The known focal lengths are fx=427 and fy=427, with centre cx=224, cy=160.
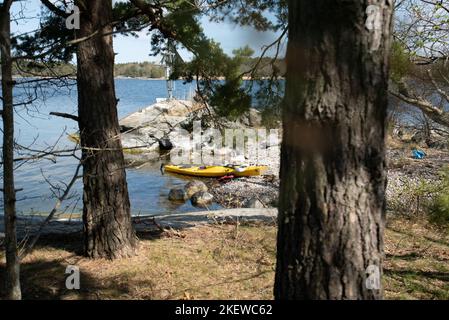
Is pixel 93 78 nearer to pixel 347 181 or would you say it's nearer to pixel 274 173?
pixel 347 181

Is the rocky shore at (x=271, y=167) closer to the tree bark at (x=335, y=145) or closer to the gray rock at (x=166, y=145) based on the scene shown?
the gray rock at (x=166, y=145)

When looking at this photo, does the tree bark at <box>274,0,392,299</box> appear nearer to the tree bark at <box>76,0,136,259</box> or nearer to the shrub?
the tree bark at <box>76,0,136,259</box>

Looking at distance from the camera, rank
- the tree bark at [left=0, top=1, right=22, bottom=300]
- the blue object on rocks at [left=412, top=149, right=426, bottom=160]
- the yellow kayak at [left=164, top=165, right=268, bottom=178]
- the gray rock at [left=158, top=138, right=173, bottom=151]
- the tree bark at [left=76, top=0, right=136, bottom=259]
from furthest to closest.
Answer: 1. the gray rock at [left=158, top=138, right=173, bottom=151]
2. the blue object on rocks at [left=412, top=149, right=426, bottom=160]
3. the yellow kayak at [left=164, top=165, right=268, bottom=178]
4. the tree bark at [left=76, top=0, right=136, bottom=259]
5. the tree bark at [left=0, top=1, right=22, bottom=300]

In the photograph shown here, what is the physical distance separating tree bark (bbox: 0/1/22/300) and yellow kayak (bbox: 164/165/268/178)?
1610 centimetres

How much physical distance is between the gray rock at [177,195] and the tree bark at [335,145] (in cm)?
1370

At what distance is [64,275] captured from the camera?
182 inches

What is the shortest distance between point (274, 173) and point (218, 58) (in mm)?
13711

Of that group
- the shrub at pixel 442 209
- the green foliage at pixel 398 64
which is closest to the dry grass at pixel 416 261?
the shrub at pixel 442 209

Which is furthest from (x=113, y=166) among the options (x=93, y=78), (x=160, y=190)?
(x=160, y=190)

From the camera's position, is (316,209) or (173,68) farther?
(173,68)

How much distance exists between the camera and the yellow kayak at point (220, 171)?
19.2 m

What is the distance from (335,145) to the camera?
2.23m

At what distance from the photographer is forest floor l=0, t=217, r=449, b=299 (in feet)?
14.2
